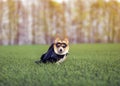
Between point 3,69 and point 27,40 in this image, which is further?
point 27,40

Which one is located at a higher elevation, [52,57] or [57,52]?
[57,52]

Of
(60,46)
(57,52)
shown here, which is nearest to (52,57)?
(57,52)

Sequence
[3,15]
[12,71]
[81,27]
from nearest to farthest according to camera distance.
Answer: [12,71] < [3,15] < [81,27]

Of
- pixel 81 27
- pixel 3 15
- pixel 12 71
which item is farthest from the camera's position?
pixel 81 27

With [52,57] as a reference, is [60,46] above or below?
above

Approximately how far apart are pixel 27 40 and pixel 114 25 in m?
8.81

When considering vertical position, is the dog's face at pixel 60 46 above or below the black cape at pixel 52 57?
above

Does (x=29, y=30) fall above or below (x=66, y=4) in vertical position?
below

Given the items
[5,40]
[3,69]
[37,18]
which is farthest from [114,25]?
[3,69]

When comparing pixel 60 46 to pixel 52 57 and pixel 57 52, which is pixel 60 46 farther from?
pixel 52 57

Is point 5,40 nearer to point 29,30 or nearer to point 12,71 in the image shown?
point 29,30

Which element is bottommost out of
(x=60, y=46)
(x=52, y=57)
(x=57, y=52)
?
(x=52, y=57)

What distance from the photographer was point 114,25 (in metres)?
31.6

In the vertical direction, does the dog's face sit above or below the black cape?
above
